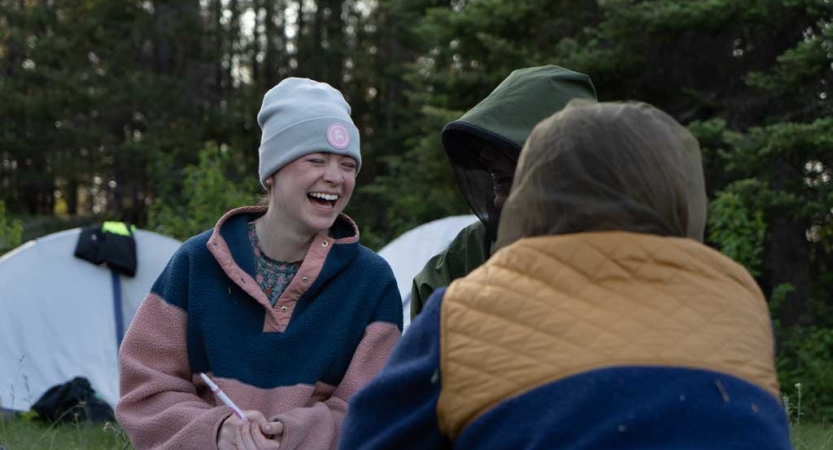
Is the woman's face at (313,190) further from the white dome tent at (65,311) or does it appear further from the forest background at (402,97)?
the white dome tent at (65,311)

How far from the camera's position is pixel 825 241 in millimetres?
8891

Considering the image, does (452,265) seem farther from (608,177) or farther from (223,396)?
(608,177)

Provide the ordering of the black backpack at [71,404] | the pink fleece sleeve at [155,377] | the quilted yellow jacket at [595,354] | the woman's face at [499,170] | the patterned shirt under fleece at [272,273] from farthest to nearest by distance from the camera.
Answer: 1. the black backpack at [71,404]
2. the woman's face at [499,170]
3. the patterned shirt under fleece at [272,273]
4. the pink fleece sleeve at [155,377]
5. the quilted yellow jacket at [595,354]

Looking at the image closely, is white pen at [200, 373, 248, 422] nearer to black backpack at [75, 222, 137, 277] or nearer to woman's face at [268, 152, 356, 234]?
woman's face at [268, 152, 356, 234]

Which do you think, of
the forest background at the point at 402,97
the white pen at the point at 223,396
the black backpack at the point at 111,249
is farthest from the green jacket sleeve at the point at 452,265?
the black backpack at the point at 111,249

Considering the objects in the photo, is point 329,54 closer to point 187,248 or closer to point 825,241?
point 825,241

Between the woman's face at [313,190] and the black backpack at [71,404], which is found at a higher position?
the woman's face at [313,190]

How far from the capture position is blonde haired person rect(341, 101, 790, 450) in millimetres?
1543

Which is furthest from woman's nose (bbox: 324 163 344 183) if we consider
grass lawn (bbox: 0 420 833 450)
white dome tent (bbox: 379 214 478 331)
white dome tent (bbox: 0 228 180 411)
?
white dome tent (bbox: 0 228 180 411)

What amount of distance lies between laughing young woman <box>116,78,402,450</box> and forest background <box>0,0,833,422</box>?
4.49ft

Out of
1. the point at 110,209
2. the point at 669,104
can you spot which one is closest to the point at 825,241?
the point at 669,104

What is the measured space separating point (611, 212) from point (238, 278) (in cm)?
153

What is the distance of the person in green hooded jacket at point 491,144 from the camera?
3.11 meters

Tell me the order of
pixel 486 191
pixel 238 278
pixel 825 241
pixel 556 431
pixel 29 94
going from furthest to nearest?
pixel 29 94 → pixel 825 241 → pixel 486 191 → pixel 238 278 → pixel 556 431
